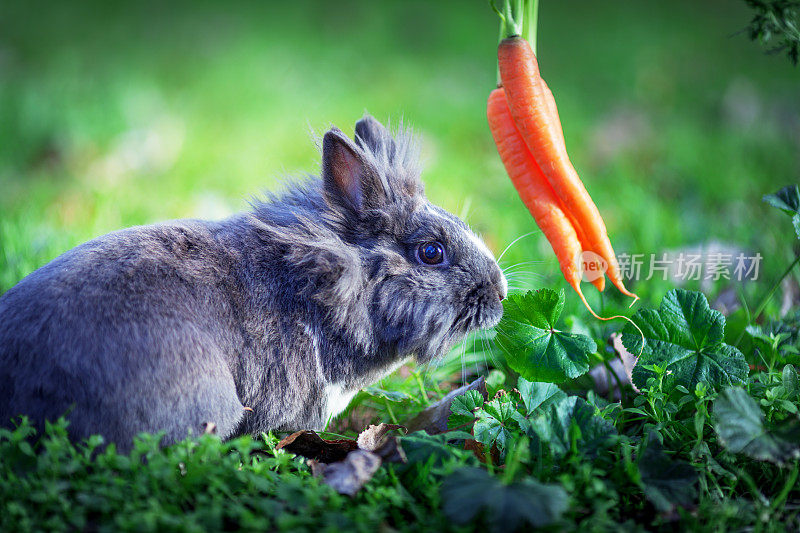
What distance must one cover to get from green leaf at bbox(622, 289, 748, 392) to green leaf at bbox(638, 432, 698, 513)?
1.54 feet

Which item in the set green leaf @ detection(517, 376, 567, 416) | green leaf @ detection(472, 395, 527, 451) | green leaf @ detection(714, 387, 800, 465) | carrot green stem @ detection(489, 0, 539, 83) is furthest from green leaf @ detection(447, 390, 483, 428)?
carrot green stem @ detection(489, 0, 539, 83)

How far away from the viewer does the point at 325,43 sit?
9.48 metres

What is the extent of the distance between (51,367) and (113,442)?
312 mm

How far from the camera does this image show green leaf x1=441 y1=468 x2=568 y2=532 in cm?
172

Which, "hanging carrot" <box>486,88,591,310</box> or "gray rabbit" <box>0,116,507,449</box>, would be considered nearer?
"gray rabbit" <box>0,116,507,449</box>

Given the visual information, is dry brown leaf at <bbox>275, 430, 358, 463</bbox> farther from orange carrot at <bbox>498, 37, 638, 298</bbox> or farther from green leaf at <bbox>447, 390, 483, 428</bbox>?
orange carrot at <bbox>498, 37, 638, 298</bbox>

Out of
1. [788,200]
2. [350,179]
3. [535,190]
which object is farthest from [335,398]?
[788,200]

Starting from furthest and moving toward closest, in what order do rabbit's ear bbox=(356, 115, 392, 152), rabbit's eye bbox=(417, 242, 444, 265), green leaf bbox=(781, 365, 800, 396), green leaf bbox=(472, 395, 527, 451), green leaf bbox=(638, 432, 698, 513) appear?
rabbit's ear bbox=(356, 115, 392, 152) → rabbit's eye bbox=(417, 242, 444, 265) → green leaf bbox=(781, 365, 800, 396) → green leaf bbox=(472, 395, 527, 451) → green leaf bbox=(638, 432, 698, 513)

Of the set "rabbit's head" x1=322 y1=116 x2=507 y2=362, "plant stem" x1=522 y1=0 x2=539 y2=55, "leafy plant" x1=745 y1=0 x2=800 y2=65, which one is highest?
"plant stem" x1=522 y1=0 x2=539 y2=55

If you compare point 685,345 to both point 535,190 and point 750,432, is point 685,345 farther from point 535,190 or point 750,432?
point 535,190

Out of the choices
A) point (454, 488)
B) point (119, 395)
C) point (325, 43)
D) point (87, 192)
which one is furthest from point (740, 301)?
point (325, 43)

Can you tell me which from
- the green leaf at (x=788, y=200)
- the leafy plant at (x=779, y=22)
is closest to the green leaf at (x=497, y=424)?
the green leaf at (x=788, y=200)

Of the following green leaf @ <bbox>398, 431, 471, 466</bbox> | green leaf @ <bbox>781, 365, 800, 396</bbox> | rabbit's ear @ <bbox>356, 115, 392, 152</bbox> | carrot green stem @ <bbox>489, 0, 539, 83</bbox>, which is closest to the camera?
green leaf @ <bbox>398, 431, 471, 466</bbox>

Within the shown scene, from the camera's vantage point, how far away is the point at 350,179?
277 cm
